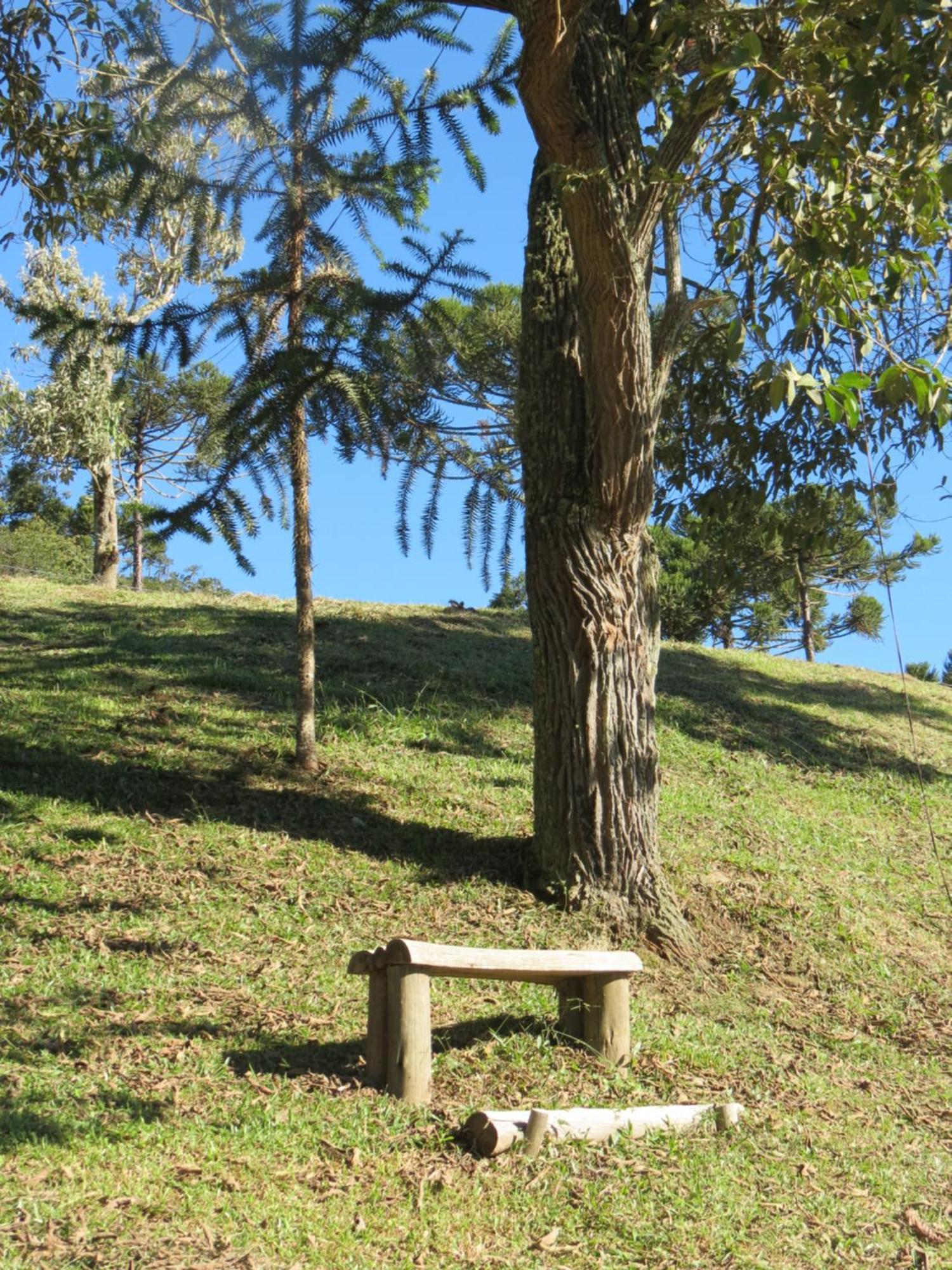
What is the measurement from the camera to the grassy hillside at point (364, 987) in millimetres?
4008

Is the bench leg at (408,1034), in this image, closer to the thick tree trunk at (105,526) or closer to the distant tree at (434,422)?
the distant tree at (434,422)

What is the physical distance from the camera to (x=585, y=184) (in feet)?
20.3

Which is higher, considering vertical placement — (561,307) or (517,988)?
(561,307)

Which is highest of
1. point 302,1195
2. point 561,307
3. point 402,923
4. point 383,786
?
point 561,307

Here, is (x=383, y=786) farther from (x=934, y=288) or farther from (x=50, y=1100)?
(x=934, y=288)

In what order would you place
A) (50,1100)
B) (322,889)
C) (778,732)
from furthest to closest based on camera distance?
(778,732)
(322,889)
(50,1100)

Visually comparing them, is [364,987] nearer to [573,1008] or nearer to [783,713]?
[573,1008]

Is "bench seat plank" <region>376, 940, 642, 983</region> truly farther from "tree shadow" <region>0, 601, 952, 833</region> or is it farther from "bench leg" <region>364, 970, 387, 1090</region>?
"tree shadow" <region>0, 601, 952, 833</region>

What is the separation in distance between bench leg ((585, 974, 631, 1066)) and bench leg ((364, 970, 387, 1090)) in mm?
1009

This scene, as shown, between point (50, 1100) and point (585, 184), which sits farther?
point (585, 184)

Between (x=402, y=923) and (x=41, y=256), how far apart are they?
20.4m

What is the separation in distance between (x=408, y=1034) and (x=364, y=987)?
0.97m

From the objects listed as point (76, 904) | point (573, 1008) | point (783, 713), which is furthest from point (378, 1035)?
point (783, 713)

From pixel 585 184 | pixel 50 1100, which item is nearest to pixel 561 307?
pixel 585 184
